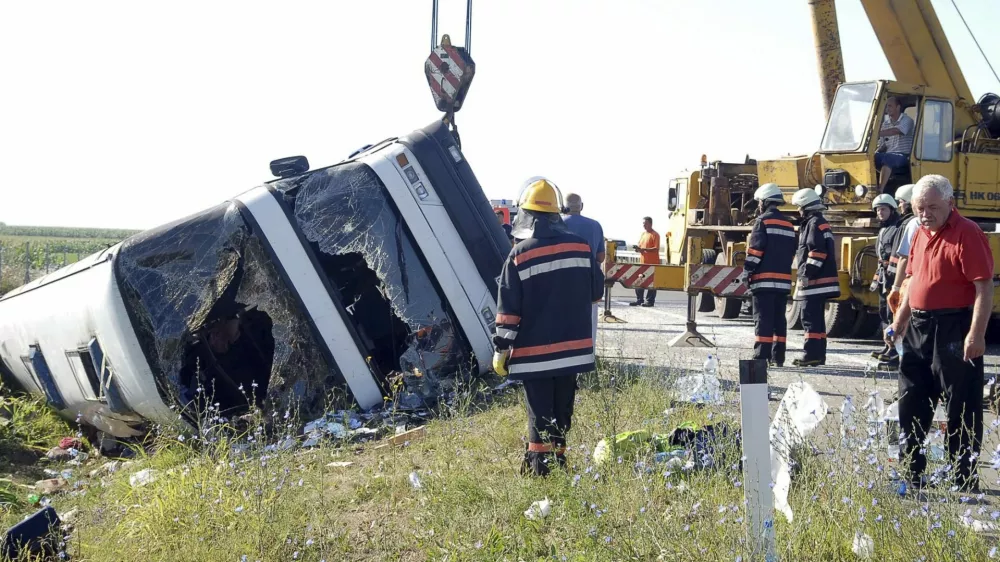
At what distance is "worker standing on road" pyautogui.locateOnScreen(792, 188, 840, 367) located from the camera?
26.2ft

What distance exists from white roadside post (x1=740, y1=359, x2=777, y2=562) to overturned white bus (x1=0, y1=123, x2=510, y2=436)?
136 inches

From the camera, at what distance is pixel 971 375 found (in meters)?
4.35

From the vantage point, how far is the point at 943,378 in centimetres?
439

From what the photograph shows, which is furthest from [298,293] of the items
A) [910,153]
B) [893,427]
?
[910,153]

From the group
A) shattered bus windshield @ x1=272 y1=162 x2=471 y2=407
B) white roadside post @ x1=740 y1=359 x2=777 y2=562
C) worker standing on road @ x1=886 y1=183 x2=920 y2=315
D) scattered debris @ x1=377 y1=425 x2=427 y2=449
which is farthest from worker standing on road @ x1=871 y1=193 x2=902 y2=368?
white roadside post @ x1=740 y1=359 x2=777 y2=562

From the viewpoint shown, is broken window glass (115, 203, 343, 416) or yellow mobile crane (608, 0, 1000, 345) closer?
broken window glass (115, 203, 343, 416)

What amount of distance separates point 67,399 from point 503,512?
4548mm

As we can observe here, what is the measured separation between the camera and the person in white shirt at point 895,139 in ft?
34.9

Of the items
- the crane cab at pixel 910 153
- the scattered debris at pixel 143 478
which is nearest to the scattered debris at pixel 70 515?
the scattered debris at pixel 143 478

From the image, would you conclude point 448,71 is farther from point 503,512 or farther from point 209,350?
point 503,512

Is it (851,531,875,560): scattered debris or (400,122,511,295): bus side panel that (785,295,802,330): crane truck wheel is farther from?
(851,531,875,560): scattered debris

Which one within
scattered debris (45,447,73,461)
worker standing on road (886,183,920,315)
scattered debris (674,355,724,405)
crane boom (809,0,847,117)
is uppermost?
crane boom (809,0,847,117)

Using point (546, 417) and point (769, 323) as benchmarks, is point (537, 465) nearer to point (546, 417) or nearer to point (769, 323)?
point (546, 417)

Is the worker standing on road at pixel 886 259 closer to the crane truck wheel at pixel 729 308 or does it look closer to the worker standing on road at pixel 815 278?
the worker standing on road at pixel 815 278
